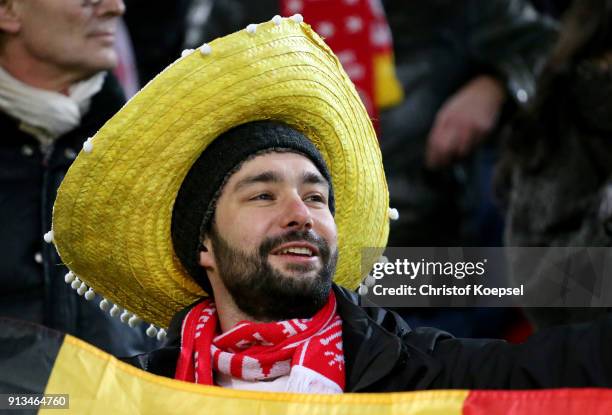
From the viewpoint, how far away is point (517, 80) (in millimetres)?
5320

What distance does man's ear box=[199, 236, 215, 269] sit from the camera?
360 centimetres

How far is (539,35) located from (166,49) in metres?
1.70

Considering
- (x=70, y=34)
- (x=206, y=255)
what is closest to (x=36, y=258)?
(x=70, y=34)

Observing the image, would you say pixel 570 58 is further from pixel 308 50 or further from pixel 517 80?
pixel 308 50

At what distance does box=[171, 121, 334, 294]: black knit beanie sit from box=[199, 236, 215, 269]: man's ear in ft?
0.04

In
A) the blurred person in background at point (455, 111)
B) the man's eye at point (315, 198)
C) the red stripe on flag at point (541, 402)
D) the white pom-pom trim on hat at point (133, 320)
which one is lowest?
the red stripe on flag at point (541, 402)

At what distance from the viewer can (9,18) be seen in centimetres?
458

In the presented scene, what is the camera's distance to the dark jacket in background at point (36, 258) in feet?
14.2

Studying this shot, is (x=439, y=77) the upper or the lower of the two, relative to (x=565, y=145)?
upper

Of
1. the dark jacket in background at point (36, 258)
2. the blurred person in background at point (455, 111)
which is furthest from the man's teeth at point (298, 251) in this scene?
the blurred person in background at point (455, 111)

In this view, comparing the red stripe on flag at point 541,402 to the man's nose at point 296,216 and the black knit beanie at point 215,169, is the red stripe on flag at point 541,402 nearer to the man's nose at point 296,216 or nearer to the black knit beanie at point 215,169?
the man's nose at point 296,216

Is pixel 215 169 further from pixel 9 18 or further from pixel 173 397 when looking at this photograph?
pixel 9 18

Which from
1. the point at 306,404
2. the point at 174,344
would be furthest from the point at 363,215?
the point at 306,404

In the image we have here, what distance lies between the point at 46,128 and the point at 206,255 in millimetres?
1061
